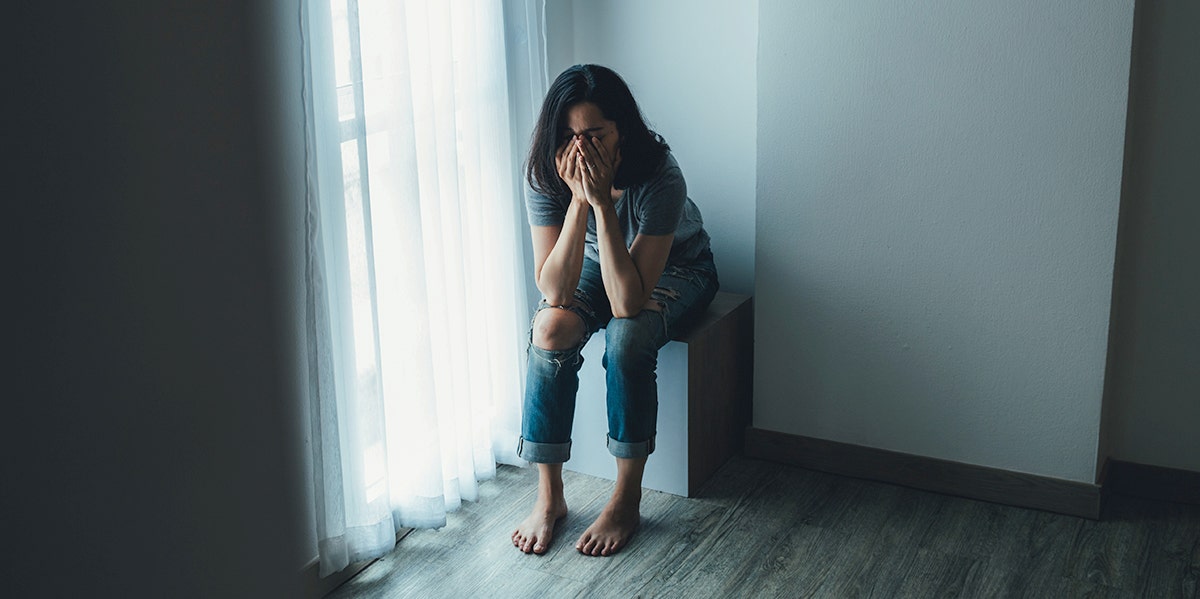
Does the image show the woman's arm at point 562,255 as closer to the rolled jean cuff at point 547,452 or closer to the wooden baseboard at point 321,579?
the rolled jean cuff at point 547,452

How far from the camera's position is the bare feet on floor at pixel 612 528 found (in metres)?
2.25

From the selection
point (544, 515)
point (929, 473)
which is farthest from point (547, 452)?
point (929, 473)

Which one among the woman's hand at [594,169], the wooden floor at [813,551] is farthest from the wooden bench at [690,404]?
the woman's hand at [594,169]

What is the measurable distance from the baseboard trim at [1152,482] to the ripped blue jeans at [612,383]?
0.97 meters

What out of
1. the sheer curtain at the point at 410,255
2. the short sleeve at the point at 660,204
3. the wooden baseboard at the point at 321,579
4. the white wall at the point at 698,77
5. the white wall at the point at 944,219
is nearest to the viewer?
the sheer curtain at the point at 410,255

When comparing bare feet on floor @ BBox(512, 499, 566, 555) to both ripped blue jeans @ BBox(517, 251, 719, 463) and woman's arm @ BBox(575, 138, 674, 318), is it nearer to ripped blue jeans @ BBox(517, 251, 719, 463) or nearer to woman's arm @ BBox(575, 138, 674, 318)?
ripped blue jeans @ BBox(517, 251, 719, 463)

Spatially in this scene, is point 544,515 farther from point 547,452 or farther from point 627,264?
point 627,264

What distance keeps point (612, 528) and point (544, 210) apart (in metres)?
0.65

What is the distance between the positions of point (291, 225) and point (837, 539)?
121 centimetres

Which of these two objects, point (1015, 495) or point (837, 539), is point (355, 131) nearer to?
point (837, 539)

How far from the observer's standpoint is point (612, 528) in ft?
7.49

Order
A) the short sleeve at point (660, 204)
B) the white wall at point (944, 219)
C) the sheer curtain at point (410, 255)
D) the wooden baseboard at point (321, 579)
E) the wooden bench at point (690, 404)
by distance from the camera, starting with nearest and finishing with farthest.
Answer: the sheer curtain at point (410, 255) → the wooden baseboard at point (321, 579) → the white wall at point (944, 219) → the short sleeve at point (660, 204) → the wooden bench at point (690, 404)

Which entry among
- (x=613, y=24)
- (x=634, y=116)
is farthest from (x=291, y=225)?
(x=613, y=24)

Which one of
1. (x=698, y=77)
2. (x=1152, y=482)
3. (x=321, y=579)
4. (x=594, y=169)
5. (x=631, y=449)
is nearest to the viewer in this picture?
(x=321, y=579)
